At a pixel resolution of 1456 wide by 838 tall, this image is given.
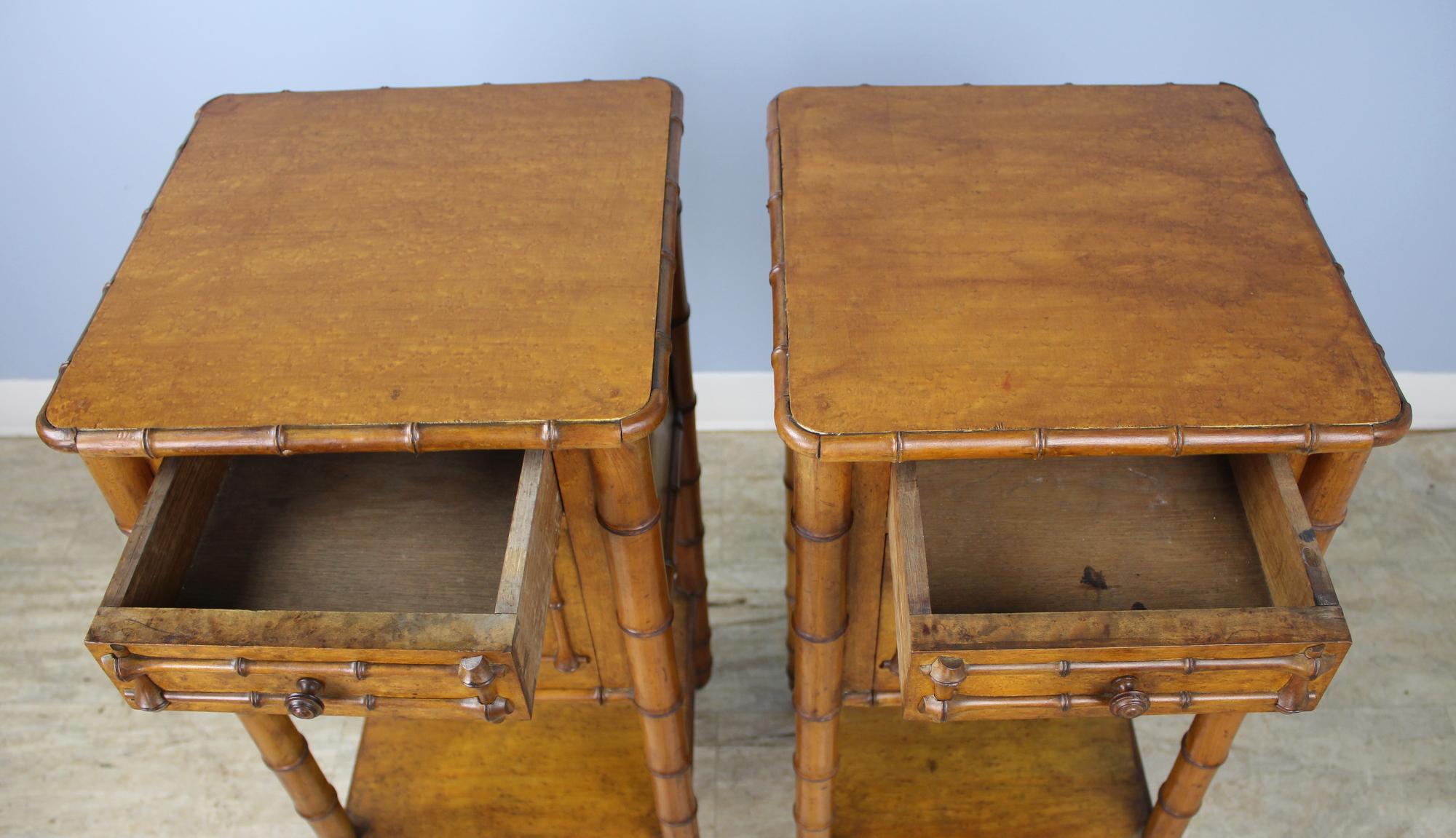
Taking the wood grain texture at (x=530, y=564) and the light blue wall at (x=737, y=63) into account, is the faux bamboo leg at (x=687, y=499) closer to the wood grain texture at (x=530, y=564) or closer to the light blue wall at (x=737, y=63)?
the light blue wall at (x=737, y=63)

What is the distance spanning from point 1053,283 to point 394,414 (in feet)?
1.84

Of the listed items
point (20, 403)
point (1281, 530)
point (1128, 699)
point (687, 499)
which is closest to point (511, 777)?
point (687, 499)

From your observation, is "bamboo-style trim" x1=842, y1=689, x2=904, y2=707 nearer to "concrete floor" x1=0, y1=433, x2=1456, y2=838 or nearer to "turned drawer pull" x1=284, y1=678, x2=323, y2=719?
"concrete floor" x1=0, y1=433, x2=1456, y2=838

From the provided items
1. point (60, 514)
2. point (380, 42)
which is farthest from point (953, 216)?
point (60, 514)

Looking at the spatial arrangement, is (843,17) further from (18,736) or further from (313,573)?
(18,736)

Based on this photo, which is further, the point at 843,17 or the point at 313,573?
the point at 843,17

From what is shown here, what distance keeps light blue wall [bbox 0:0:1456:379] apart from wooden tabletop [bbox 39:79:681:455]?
29 centimetres

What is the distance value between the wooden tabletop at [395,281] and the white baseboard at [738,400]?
2.51ft

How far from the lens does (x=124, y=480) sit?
1054 mm

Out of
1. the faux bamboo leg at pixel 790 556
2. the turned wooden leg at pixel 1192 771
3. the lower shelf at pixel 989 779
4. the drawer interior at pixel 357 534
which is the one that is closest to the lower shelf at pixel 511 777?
the lower shelf at pixel 989 779

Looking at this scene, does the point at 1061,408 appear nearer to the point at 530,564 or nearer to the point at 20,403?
the point at 530,564

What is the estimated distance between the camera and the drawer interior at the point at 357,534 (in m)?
1.07

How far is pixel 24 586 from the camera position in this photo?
70.6 inches

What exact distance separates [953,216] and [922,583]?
1.19 feet
